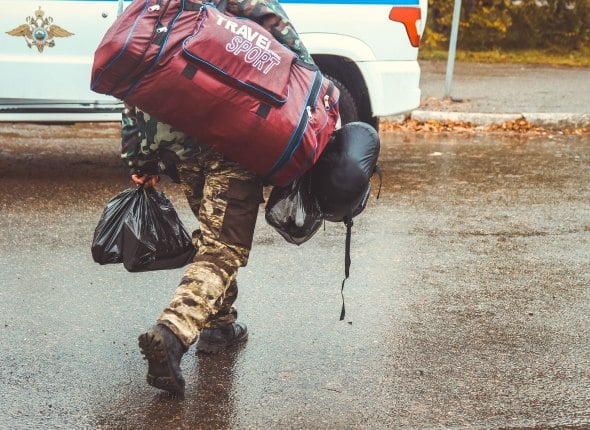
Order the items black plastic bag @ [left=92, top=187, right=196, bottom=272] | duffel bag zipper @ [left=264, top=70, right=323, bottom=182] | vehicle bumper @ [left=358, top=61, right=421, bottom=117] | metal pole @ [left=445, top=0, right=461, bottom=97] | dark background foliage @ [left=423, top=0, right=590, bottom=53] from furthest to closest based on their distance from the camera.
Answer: dark background foliage @ [left=423, top=0, right=590, bottom=53] < metal pole @ [left=445, top=0, right=461, bottom=97] < vehicle bumper @ [left=358, top=61, right=421, bottom=117] < black plastic bag @ [left=92, top=187, right=196, bottom=272] < duffel bag zipper @ [left=264, top=70, right=323, bottom=182]

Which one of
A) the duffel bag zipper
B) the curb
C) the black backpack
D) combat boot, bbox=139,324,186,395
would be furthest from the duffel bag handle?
the curb

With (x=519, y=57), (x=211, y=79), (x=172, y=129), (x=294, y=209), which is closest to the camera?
(x=211, y=79)

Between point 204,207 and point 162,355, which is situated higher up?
point 204,207

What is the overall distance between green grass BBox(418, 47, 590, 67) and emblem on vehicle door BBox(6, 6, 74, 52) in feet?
32.9

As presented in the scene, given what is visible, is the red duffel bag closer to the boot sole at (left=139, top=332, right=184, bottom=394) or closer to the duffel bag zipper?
the duffel bag zipper

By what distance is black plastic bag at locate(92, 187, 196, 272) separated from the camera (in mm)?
3918

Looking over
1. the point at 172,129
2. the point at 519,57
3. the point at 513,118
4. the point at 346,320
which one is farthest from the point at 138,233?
the point at 519,57

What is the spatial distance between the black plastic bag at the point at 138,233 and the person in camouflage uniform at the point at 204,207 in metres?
0.21

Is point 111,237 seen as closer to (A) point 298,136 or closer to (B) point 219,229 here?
(B) point 219,229

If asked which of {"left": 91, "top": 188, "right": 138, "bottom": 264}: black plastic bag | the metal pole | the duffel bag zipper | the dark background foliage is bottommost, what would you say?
the dark background foliage

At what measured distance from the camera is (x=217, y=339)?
4125 mm

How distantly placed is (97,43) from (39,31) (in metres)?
0.43

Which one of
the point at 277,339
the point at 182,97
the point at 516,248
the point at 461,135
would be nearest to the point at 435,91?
the point at 461,135

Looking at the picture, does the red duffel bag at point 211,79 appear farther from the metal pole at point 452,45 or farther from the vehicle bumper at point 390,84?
the metal pole at point 452,45
